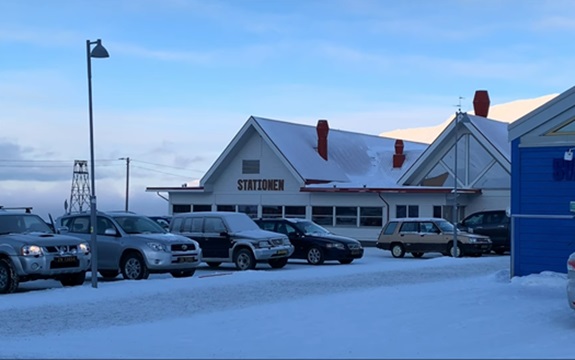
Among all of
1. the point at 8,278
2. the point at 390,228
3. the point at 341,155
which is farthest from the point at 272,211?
the point at 8,278

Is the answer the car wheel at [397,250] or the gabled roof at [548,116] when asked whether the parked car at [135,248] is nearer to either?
the gabled roof at [548,116]

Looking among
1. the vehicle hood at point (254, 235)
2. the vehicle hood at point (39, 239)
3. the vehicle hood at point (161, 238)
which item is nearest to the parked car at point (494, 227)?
the vehicle hood at point (254, 235)

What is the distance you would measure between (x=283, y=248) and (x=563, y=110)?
9868mm

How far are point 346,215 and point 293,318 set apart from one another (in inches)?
1249

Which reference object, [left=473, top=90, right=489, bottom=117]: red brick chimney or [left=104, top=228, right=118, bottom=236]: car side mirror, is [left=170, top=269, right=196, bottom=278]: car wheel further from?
[left=473, top=90, right=489, bottom=117]: red brick chimney

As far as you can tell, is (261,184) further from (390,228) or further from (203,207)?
(390,228)

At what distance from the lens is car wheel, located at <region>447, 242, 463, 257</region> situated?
105ft

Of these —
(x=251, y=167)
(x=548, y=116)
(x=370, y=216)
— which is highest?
(x=548, y=116)

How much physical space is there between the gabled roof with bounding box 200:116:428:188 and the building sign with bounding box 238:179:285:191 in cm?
135

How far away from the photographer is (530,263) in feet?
63.8

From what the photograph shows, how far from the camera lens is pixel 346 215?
150 ft

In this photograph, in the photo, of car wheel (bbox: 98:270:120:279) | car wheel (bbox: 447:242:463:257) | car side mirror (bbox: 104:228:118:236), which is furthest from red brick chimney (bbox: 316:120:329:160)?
car side mirror (bbox: 104:228:118:236)

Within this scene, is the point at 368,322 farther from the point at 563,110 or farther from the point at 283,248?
the point at 283,248

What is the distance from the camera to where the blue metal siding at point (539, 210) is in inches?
746
